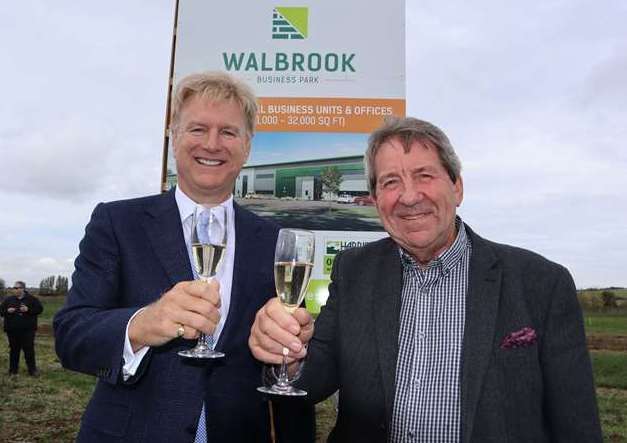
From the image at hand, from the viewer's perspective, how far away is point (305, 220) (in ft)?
→ 17.5

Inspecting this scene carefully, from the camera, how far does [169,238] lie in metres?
2.17

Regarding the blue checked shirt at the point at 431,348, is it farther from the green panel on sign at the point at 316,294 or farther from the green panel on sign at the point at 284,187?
the green panel on sign at the point at 284,187

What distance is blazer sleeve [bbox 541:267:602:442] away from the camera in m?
2.00

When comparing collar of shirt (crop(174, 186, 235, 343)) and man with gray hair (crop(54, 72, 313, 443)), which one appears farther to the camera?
collar of shirt (crop(174, 186, 235, 343))

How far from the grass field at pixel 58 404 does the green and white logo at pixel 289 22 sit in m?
4.47

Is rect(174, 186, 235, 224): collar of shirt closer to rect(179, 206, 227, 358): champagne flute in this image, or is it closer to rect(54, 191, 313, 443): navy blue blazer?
rect(54, 191, 313, 443): navy blue blazer

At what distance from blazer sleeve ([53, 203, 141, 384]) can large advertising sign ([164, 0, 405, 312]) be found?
3.20 m

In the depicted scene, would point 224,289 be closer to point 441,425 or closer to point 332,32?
point 441,425

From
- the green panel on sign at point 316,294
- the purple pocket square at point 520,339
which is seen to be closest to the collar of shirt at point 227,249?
the purple pocket square at point 520,339

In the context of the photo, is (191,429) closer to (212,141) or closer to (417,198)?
(212,141)

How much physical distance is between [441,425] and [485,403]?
0.61ft

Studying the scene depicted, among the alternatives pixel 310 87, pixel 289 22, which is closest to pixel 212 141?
pixel 310 87

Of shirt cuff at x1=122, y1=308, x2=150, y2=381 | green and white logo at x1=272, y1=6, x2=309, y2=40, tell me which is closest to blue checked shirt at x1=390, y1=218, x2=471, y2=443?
shirt cuff at x1=122, y1=308, x2=150, y2=381

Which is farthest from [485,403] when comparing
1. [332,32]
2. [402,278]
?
[332,32]
